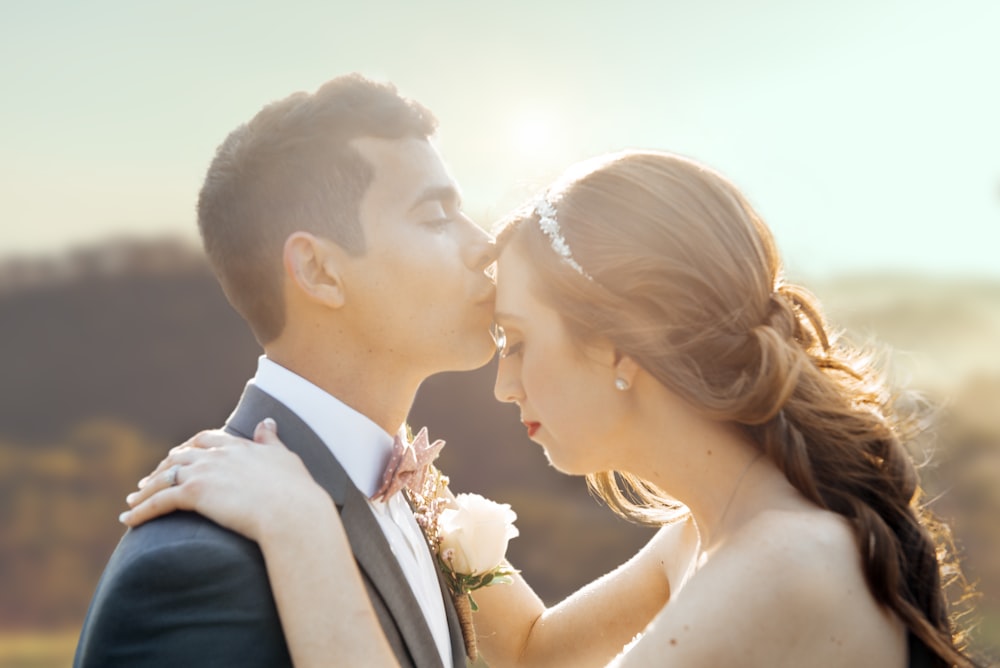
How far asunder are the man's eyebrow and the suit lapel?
76 cm

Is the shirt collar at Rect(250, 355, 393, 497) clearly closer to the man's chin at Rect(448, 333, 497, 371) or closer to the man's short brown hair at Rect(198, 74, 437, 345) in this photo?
the man's short brown hair at Rect(198, 74, 437, 345)

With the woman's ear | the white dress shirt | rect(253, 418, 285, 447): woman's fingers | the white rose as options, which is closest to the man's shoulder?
rect(253, 418, 285, 447): woman's fingers

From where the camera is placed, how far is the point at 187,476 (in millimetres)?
2467

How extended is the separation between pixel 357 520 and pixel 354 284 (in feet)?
2.32

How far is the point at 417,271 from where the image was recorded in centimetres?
303

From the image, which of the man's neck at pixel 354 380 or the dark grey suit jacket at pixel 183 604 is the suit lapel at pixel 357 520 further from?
the dark grey suit jacket at pixel 183 604

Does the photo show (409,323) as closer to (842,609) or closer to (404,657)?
(404,657)

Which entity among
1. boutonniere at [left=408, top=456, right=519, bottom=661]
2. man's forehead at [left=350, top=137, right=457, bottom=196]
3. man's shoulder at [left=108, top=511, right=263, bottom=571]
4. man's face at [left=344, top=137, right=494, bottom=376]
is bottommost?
boutonniere at [left=408, top=456, right=519, bottom=661]

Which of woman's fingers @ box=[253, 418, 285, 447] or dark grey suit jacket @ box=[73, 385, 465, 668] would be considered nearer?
dark grey suit jacket @ box=[73, 385, 465, 668]

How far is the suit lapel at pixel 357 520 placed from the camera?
8.70 feet

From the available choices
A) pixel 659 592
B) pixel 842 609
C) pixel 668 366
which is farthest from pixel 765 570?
pixel 659 592

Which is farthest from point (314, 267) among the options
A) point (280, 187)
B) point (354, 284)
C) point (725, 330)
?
point (725, 330)

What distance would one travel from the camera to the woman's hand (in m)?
2.40

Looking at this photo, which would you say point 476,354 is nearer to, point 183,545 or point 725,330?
point 725,330
